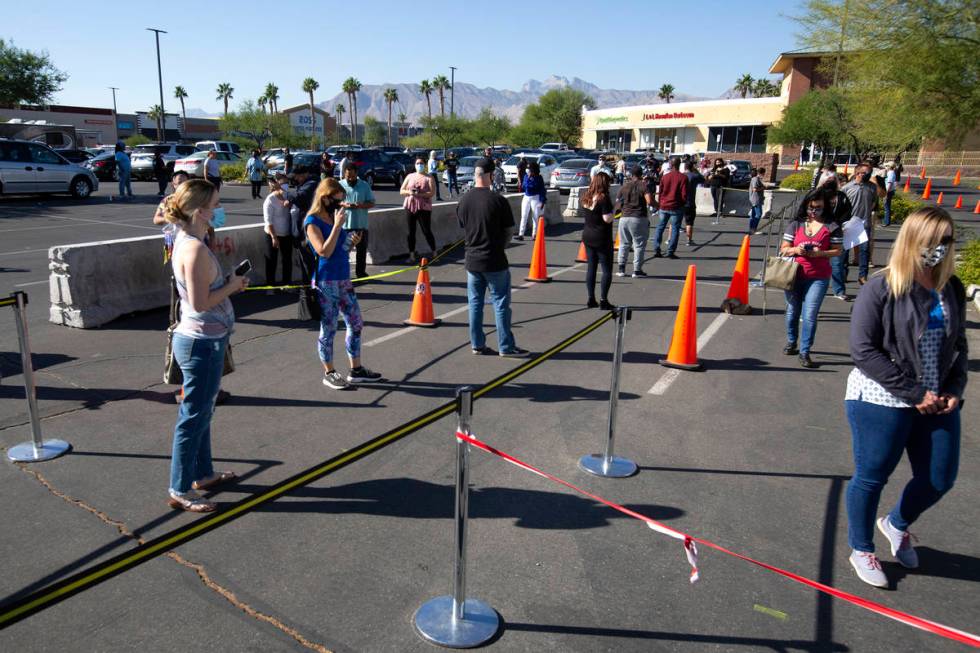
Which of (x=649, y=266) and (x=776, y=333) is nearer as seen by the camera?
(x=776, y=333)

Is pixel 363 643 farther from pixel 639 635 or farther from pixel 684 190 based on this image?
pixel 684 190

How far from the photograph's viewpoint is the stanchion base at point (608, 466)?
15.0 ft

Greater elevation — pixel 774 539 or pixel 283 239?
pixel 283 239

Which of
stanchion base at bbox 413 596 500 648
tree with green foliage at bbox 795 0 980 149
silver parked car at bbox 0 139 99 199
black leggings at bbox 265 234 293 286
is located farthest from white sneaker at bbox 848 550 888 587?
silver parked car at bbox 0 139 99 199

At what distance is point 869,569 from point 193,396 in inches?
147

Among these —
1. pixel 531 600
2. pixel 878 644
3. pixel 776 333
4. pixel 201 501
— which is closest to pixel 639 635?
pixel 531 600

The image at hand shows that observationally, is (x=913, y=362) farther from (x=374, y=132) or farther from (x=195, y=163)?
(x=374, y=132)

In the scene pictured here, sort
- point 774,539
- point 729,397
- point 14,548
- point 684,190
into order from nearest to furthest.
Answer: point 14,548 < point 774,539 < point 729,397 < point 684,190

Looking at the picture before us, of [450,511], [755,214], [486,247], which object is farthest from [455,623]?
[755,214]

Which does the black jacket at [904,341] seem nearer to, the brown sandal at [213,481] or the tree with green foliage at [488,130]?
the brown sandal at [213,481]

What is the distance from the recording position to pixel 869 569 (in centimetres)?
347

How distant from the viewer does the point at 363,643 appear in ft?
9.69

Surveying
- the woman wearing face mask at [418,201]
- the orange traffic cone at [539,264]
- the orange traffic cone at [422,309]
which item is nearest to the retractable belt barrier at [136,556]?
the orange traffic cone at [422,309]

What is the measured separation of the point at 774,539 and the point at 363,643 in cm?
238
